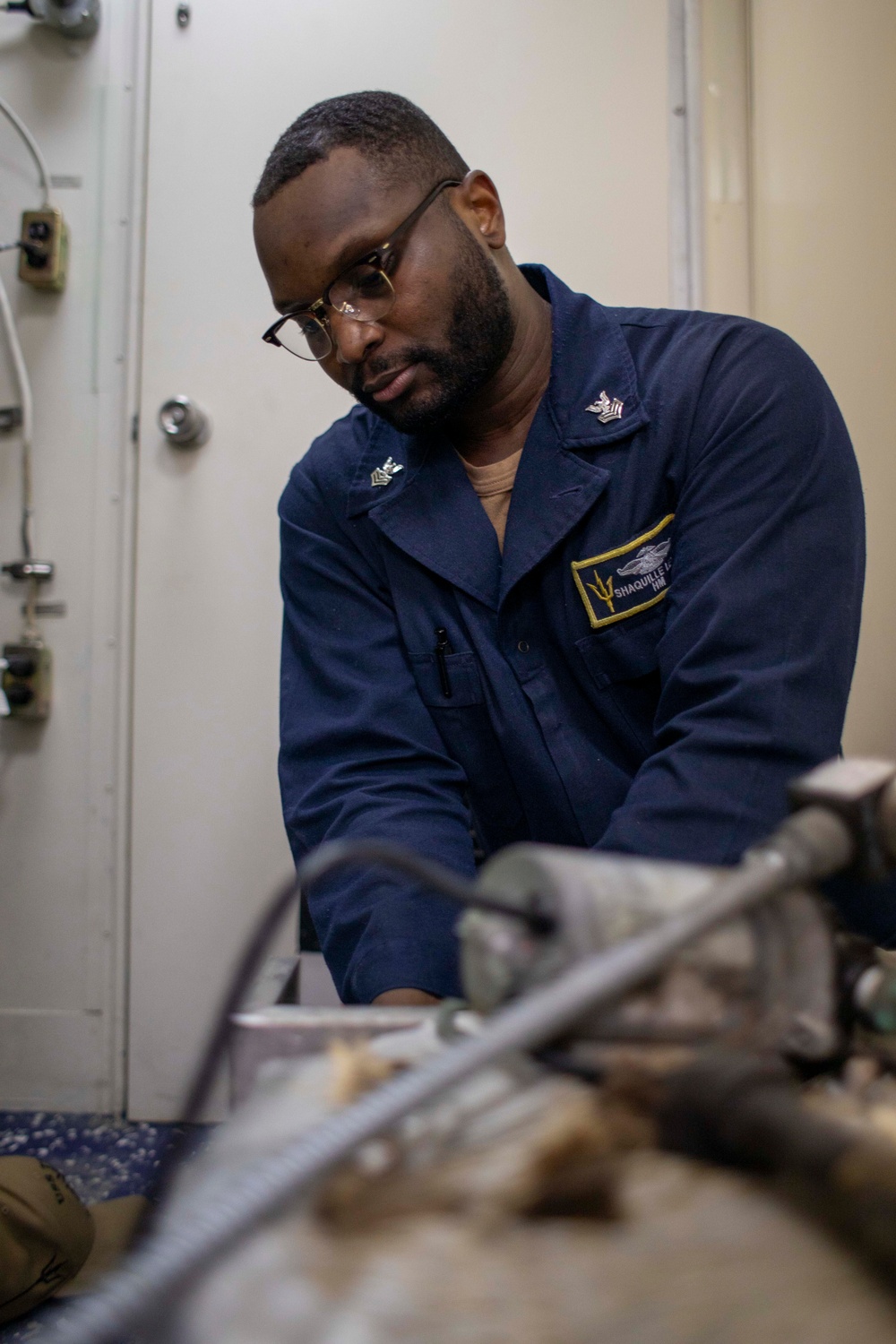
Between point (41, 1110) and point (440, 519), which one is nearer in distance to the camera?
point (440, 519)

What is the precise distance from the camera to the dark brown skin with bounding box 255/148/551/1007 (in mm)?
988

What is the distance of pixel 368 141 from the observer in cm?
102

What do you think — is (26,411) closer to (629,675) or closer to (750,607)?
(629,675)

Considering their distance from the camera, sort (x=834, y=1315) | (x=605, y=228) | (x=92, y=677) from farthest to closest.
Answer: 1. (x=92, y=677)
2. (x=605, y=228)
3. (x=834, y=1315)

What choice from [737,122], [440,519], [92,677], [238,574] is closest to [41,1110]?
[92,677]

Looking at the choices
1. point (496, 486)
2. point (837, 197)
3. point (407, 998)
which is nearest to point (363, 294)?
point (496, 486)

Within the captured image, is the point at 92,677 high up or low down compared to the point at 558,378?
down

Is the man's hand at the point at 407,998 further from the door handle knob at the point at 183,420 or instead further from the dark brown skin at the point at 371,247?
the door handle knob at the point at 183,420

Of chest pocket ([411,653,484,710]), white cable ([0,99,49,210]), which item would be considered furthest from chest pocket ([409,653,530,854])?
white cable ([0,99,49,210])

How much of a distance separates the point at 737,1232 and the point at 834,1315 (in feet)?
0.10

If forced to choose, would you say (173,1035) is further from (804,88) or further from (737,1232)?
(804,88)

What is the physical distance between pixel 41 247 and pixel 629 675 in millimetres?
1310

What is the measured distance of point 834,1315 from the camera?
258mm

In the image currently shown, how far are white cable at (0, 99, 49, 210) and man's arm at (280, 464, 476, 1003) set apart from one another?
0.89m
